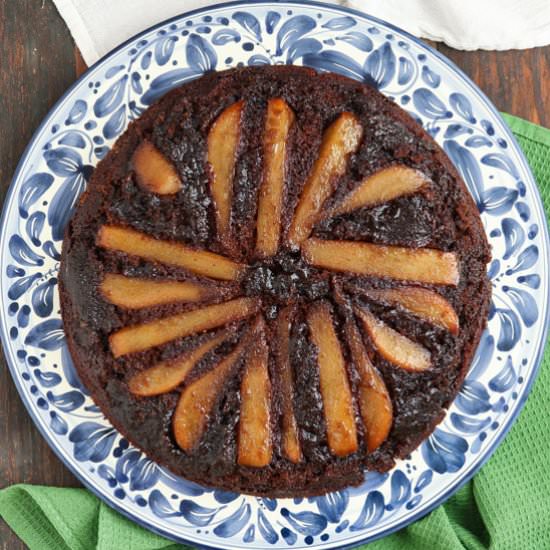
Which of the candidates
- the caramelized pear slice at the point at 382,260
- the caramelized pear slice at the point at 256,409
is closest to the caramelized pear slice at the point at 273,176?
the caramelized pear slice at the point at 382,260

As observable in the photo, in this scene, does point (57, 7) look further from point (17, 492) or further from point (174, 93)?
point (17, 492)

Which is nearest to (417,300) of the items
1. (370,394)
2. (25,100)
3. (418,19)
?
(370,394)

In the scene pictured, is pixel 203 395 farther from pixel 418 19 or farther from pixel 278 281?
pixel 418 19

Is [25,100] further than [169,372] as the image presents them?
Yes

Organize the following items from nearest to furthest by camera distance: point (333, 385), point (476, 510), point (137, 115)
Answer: point (333, 385), point (137, 115), point (476, 510)

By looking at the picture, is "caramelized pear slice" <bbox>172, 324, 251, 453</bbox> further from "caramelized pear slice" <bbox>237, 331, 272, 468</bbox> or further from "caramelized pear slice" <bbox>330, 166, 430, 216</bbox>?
"caramelized pear slice" <bbox>330, 166, 430, 216</bbox>

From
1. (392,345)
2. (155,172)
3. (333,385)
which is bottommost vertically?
(333,385)

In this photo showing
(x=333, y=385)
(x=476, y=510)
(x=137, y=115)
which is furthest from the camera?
(x=476, y=510)

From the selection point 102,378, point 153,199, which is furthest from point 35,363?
point 153,199
